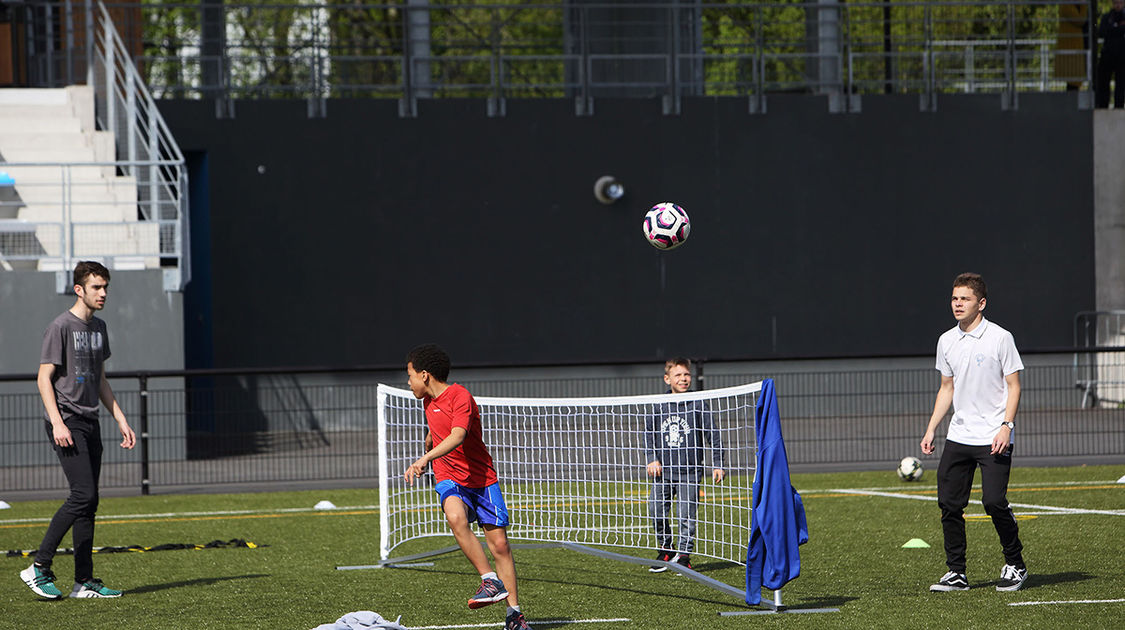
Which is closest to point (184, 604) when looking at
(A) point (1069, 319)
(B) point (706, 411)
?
(B) point (706, 411)

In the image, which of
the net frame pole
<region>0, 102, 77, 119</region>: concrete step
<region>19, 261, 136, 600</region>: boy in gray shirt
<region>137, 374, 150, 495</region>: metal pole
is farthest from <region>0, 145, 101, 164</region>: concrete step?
<region>19, 261, 136, 600</region>: boy in gray shirt

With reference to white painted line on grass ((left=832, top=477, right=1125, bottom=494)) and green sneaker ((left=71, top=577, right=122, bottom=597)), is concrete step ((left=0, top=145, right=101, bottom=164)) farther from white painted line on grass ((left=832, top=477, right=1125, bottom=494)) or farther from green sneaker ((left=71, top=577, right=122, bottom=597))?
green sneaker ((left=71, top=577, right=122, bottom=597))

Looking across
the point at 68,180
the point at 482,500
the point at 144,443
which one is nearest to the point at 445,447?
the point at 482,500

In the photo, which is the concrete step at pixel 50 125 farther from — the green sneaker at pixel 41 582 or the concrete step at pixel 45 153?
the green sneaker at pixel 41 582

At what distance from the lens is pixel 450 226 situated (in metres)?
20.4

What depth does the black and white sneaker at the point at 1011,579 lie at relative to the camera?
8.20 m

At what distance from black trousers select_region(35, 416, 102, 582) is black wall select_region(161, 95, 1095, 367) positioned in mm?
11677

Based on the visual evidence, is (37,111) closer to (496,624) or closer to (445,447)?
(445,447)

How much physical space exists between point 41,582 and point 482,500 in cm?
304

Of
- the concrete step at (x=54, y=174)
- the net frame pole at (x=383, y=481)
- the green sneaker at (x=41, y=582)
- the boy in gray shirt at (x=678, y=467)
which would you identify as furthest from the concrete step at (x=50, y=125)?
the boy in gray shirt at (x=678, y=467)

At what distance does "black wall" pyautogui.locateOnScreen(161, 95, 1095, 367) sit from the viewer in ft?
65.9

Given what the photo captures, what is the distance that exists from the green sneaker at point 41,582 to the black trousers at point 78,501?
0.05m

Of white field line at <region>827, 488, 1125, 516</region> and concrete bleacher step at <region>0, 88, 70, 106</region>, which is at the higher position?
concrete bleacher step at <region>0, 88, 70, 106</region>

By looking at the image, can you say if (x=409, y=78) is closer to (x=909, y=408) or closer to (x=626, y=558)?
(x=909, y=408)
